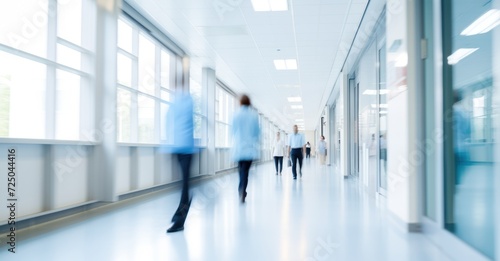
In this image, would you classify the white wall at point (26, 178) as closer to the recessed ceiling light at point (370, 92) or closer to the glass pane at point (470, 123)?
the glass pane at point (470, 123)

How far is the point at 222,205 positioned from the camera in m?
5.60

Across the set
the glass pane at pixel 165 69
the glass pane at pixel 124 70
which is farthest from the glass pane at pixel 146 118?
the glass pane at pixel 165 69

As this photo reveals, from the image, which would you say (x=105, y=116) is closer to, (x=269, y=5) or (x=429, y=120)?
(x=269, y=5)

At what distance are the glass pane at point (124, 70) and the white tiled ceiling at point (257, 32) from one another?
0.92m

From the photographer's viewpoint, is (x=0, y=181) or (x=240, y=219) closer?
(x=0, y=181)

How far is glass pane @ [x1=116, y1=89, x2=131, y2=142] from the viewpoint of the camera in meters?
6.65

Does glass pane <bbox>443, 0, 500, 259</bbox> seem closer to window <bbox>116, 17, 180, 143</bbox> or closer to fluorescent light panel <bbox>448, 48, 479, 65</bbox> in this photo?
fluorescent light panel <bbox>448, 48, 479, 65</bbox>

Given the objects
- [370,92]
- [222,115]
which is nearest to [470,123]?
[370,92]

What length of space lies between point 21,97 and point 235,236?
291cm

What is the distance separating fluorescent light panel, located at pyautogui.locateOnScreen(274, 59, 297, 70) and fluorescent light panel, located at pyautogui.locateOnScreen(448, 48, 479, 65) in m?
7.12

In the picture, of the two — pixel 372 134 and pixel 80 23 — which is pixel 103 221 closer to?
pixel 80 23

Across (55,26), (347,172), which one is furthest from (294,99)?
(55,26)

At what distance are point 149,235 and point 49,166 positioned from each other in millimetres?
1764

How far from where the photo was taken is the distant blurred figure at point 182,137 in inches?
147
